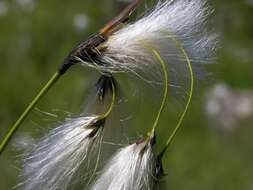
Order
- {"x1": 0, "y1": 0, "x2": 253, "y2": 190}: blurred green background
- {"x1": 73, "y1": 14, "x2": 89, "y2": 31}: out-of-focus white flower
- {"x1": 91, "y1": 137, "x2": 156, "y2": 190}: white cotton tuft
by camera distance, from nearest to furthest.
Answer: {"x1": 91, "y1": 137, "x2": 156, "y2": 190}: white cotton tuft → {"x1": 0, "y1": 0, "x2": 253, "y2": 190}: blurred green background → {"x1": 73, "y1": 14, "x2": 89, "y2": 31}: out-of-focus white flower

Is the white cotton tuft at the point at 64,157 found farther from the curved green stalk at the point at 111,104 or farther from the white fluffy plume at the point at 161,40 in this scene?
the white fluffy plume at the point at 161,40

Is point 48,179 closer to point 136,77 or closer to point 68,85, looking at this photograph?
point 136,77

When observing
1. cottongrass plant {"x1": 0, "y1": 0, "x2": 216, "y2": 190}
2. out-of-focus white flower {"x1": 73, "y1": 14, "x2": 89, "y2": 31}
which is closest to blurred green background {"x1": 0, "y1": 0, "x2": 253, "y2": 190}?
out-of-focus white flower {"x1": 73, "y1": 14, "x2": 89, "y2": 31}

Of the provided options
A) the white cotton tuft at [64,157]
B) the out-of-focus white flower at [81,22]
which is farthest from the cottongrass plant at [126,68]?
the out-of-focus white flower at [81,22]

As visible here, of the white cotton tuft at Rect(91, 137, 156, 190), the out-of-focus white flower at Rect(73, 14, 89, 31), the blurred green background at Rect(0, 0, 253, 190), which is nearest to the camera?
the white cotton tuft at Rect(91, 137, 156, 190)

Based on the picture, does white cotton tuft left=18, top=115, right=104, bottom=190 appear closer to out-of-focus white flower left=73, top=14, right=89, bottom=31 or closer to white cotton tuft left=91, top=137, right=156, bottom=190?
white cotton tuft left=91, top=137, right=156, bottom=190

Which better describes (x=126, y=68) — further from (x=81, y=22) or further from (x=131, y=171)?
(x=81, y=22)

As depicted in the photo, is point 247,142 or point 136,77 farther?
point 247,142

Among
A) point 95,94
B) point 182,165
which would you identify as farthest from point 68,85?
point 95,94
